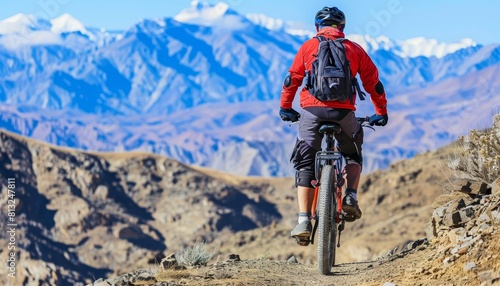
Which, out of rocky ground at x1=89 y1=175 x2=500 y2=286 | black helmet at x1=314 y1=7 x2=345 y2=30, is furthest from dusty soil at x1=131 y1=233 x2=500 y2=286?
black helmet at x1=314 y1=7 x2=345 y2=30

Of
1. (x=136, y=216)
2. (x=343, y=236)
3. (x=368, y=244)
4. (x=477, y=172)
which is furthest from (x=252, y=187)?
(x=477, y=172)

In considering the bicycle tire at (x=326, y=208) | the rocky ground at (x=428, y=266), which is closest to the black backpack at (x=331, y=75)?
the bicycle tire at (x=326, y=208)

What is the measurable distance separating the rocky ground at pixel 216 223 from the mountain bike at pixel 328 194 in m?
0.38

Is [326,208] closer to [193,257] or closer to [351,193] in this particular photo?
[351,193]

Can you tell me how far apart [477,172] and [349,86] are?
252cm

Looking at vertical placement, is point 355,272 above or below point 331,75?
below

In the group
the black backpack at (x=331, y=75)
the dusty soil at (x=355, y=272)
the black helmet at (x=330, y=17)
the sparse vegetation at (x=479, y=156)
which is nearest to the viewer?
the dusty soil at (x=355, y=272)

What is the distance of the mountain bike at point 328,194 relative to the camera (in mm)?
7848

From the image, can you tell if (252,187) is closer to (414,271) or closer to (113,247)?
(113,247)

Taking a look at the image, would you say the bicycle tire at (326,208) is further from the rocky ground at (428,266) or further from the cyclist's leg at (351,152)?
the rocky ground at (428,266)

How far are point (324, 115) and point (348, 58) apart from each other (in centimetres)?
52

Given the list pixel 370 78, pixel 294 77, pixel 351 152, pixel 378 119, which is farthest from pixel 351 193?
pixel 294 77

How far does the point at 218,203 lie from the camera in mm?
76125

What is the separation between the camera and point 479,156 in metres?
9.25
